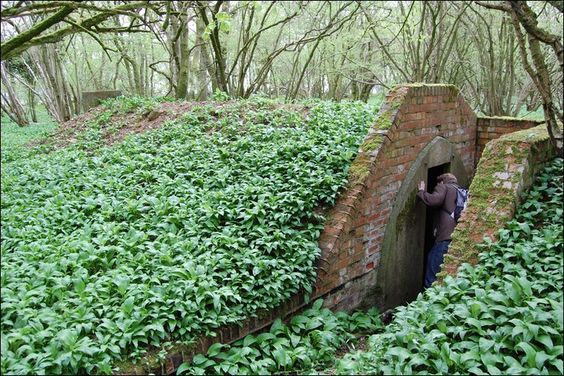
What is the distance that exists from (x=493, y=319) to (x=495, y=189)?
1906mm

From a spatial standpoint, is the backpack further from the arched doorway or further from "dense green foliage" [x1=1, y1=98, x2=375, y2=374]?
"dense green foliage" [x1=1, y1=98, x2=375, y2=374]

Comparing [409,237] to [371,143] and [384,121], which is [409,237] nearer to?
[371,143]

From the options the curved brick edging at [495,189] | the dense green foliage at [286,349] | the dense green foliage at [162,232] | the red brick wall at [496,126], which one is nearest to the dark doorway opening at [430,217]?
the red brick wall at [496,126]

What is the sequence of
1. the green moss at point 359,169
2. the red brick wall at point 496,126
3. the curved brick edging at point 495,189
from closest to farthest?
1. the curved brick edging at point 495,189
2. the green moss at point 359,169
3. the red brick wall at point 496,126

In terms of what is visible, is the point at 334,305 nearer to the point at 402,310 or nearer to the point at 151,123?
the point at 402,310

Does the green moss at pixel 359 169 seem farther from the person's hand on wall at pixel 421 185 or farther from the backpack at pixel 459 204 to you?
the backpack at pixel 459 204

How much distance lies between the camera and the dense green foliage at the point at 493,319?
3.46m

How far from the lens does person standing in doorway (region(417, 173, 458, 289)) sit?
711cm

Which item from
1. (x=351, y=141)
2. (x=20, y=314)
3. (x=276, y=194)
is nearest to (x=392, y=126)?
(x=351, y=141)

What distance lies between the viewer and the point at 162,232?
17.3ft

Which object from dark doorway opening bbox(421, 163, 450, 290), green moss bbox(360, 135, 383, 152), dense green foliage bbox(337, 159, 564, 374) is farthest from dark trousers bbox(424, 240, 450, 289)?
dense green foliage bbox(337, 159, 564, 374)

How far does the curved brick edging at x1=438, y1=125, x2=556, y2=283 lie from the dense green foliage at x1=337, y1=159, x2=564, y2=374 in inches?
8.8

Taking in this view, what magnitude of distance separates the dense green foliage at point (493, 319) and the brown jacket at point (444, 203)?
223 cm

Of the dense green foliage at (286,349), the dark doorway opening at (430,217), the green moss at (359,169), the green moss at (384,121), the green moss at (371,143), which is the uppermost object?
the green moss at (384,121)
